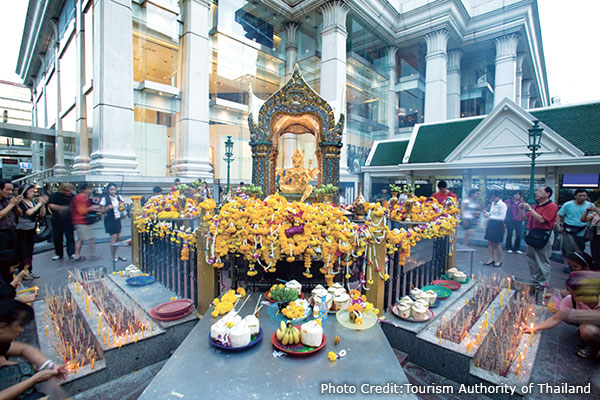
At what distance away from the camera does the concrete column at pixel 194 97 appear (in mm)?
14195

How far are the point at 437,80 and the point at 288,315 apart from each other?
77.6 feet

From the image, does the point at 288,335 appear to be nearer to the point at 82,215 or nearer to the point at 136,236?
the point at 136,236

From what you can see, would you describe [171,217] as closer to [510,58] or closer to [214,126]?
[214,126]

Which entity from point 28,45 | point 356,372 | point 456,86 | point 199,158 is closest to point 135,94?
point 199,158

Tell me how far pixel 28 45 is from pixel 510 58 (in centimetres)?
4927

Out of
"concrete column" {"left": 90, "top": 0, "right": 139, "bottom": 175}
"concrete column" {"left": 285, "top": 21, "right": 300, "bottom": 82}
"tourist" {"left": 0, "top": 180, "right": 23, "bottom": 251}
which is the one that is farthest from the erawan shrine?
"concrete column" {"left": 285, "top": 21, "right": 300, "bottom": 82}

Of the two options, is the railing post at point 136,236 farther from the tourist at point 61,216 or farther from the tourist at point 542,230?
the tourist at point 542,230

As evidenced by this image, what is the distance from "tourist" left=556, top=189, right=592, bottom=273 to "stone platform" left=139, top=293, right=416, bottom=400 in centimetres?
670

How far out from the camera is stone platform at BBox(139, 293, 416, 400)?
2248 millimetres

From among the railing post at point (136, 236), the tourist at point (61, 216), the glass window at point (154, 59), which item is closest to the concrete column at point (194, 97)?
the glass window at point (154, 59)

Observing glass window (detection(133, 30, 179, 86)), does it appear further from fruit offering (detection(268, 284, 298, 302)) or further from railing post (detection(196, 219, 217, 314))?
fruit offering (detection(268, 284, 298, 302))

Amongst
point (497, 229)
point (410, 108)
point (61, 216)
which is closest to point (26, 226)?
point (61, 216)

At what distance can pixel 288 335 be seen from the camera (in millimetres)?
2814

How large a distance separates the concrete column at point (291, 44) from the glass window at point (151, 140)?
11033mm
